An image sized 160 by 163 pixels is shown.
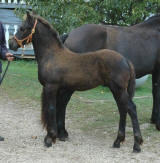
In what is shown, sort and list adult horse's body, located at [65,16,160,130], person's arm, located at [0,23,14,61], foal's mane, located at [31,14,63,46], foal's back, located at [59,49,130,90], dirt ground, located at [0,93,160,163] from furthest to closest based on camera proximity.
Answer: adult horse's body, located at [65,16,160,130] < person's arm, located at [0,23,14,61] < foal's mane, located at [31,14,63,46] < foal's back, located at [59,49,130,90] < dirt ground, located at [0,93,160,163]

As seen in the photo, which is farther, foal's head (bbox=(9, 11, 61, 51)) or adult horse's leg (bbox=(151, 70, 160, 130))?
adult horse's leg (bbox=(151, 70, 160, 130))

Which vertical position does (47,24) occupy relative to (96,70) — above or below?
above

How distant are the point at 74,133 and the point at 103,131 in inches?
20.9

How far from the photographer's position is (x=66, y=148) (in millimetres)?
5301

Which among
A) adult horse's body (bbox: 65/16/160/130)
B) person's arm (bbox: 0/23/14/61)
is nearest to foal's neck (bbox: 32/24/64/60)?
person's arm (bbox: 0/23/14/61)

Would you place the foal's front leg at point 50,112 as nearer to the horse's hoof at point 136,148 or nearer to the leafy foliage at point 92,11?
the horse's hoof at point 136,148

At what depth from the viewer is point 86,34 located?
6.09 meters

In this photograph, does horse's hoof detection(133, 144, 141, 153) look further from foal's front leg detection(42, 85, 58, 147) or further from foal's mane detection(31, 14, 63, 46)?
foal's mane detection(31, 14, 63, 46)

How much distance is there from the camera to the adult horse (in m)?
5.05

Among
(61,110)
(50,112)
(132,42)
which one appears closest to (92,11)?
(132,42)

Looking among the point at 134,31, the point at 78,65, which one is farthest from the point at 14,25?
the point at 78,65

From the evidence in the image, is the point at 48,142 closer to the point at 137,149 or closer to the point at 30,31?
the point at 137,149

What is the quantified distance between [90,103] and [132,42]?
2818mm

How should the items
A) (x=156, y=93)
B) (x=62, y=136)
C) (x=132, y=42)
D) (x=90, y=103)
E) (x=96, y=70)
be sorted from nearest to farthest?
(x=96, y=70), (x=62, y=136), (x=132, y=42), (x=156, y=93), (x=90, y=103)
